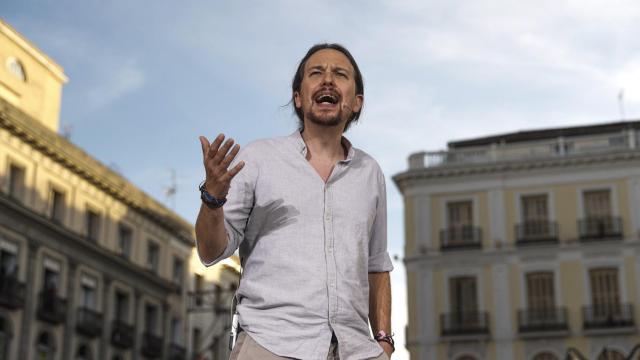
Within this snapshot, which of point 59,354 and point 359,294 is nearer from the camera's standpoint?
point 359,294

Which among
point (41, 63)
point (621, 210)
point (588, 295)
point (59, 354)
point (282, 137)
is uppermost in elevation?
point (41, 63)

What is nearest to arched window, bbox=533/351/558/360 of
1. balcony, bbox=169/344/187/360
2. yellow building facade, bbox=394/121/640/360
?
yellow building facade, bbox=394/121/640/360

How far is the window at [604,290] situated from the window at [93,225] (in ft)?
66.6

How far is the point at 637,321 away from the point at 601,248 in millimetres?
3369

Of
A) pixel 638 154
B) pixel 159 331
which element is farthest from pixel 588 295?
pixel 159 331

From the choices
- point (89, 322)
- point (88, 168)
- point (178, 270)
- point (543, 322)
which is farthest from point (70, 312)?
point (543, 322)

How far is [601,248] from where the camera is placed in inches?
1633

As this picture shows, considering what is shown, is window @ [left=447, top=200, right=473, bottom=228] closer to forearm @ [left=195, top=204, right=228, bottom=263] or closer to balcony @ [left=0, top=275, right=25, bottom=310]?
balcony @ [left=0, top=275, right=25, bottom=310]

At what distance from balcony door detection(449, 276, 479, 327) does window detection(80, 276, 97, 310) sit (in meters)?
14.9

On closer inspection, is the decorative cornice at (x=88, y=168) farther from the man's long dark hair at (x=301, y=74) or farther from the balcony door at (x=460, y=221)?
the man's long dark hair at (x=301, y=74)

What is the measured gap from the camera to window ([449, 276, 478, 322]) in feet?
139

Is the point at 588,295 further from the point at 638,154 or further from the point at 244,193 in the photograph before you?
the point at 244,193

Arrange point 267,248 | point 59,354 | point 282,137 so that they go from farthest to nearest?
point 59,354
point 282,137
point 267,248

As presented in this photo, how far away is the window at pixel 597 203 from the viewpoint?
4231cm
